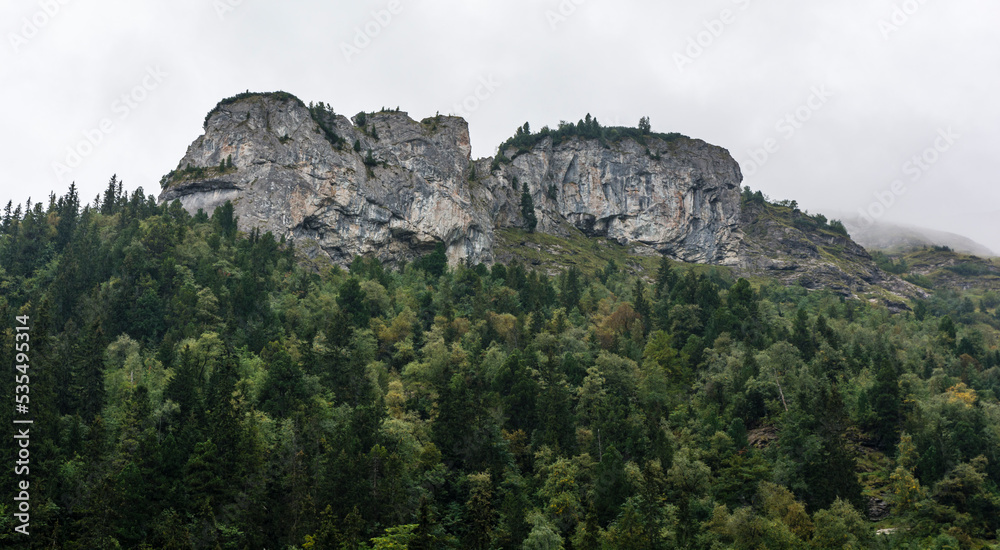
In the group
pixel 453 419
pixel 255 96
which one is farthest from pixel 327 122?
pixel 453 419

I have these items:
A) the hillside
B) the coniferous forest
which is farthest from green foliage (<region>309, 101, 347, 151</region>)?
the coniferous forest

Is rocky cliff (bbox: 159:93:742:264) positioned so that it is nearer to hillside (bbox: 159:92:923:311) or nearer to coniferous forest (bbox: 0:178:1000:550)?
hillside (bbox: 159:92:923:311)

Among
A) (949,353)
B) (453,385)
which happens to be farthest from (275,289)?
(949,353)

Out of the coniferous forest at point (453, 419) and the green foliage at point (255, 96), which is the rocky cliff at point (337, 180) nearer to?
the green foliage at point (255, 96)

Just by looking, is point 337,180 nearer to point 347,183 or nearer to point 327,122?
point 347,183

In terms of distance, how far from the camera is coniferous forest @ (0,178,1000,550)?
5681 centimetres

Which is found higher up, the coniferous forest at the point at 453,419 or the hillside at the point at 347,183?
the hillside at the point at 347,183

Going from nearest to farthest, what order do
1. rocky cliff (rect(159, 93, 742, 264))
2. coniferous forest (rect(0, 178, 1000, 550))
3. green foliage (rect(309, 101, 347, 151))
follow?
coniferous forest (rect(0, 178, 1000, 550))
rocky cliff (rect(159, 93, 742, 264))
green foliage (rect(309, 101, 347, 151))

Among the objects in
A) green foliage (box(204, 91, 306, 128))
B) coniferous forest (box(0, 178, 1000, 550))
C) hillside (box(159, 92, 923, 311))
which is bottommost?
coniferous forest (box(0, 178, 1000, 550))

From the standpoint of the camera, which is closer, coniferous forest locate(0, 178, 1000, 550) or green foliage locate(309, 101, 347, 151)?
coniferous forest locate(0, 178, 1000, 550)

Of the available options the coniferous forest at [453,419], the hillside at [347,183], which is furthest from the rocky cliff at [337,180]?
the coniferous forest at [453,419]

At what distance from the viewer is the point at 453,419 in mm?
72500

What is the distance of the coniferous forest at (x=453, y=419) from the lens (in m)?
56.8

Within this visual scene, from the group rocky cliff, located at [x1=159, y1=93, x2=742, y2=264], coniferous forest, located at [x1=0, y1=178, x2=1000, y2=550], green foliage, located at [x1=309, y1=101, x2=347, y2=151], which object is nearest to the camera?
coniferous forest, located at [x1=0, y1=178, x2=1000, y2=550]
